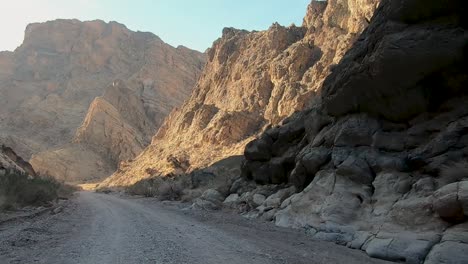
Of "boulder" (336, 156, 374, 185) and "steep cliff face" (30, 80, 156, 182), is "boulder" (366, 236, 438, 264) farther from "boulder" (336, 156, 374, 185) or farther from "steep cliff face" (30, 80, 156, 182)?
"steep cliff face" (30, 80, 156, 182)

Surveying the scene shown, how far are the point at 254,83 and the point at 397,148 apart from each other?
124 feet

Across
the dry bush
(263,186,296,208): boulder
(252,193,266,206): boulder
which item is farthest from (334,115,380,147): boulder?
(252,193,266,206): boulder

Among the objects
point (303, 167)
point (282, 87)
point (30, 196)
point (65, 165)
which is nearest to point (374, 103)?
point (303, 167)

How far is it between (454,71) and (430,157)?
274 cm

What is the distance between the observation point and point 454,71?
1111 centimetres

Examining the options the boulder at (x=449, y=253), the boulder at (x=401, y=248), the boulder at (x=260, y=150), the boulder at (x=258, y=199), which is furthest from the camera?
the boulder at (x=260, y=150)

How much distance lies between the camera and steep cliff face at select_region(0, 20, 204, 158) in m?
101

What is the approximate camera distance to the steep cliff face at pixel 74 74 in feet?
333

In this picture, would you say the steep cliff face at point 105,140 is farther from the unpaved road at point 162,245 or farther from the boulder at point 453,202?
the boulder at point 453,202

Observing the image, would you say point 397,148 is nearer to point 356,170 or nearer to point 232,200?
point 356,170

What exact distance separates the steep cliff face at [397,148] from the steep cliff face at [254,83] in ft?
66.5

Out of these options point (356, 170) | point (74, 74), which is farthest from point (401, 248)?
point (74, 74)

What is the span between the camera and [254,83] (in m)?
48.7

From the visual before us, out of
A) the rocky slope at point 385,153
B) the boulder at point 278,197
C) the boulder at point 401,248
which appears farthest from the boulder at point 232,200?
the boulder at point 401,248
